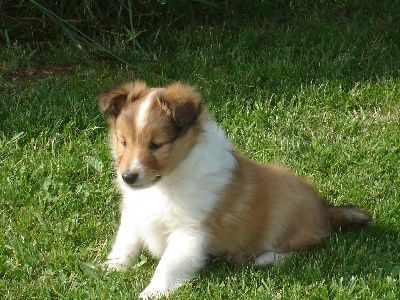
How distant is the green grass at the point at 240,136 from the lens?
4.56 metres

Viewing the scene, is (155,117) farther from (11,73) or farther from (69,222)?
(11,73)

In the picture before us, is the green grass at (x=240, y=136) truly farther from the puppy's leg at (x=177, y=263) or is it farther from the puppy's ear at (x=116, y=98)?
the puppy's ear at (x=116, y=98)

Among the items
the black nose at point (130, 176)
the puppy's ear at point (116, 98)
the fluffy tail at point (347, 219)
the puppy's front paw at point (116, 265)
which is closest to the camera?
the black nose at point (130, 176)

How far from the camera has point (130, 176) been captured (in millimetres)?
4160

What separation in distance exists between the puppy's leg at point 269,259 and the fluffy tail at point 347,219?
18.7 inches

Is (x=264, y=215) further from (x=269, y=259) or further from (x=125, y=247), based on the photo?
(x=125, y=247)

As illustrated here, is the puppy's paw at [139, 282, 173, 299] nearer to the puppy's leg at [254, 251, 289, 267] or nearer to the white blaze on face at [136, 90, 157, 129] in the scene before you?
the puppy's leg at [254, 251, 289, 267]

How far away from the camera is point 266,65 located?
7469mm

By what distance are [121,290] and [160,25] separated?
4.44 meters

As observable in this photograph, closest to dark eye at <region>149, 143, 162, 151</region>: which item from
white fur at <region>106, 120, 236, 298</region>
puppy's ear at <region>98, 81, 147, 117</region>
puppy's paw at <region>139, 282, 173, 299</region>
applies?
white fur at <region>106, 120, 236, 298</region>

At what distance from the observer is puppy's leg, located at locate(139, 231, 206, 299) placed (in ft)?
14.2

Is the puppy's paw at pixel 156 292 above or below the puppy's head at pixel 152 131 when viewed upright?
below

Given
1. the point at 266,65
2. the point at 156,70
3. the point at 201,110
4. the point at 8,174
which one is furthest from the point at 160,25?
the point at 201,110

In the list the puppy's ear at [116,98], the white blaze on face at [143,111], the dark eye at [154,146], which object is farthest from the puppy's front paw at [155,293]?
the puppy's ear at [116,98]
